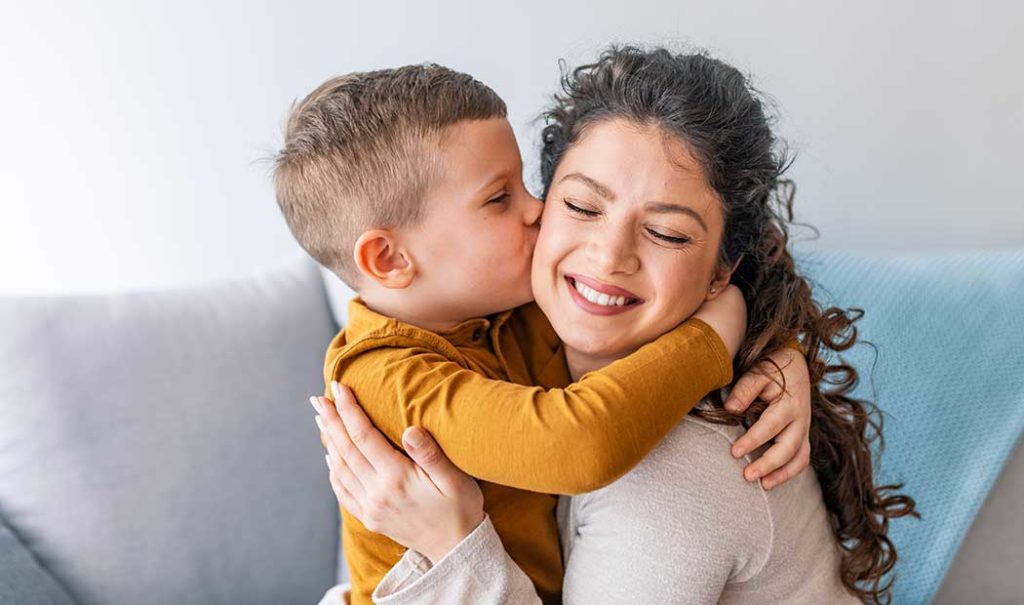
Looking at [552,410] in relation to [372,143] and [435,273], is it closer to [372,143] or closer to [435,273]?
[435,273]

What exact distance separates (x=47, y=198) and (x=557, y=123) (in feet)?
4.78

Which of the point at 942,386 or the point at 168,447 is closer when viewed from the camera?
the point at 942,386

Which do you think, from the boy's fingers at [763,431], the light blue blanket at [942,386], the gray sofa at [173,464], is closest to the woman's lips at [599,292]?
the boy's fingers at [763,431]

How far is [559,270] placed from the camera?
1.31 metres

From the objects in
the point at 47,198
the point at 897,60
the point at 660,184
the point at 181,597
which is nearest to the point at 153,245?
the point at 47,198

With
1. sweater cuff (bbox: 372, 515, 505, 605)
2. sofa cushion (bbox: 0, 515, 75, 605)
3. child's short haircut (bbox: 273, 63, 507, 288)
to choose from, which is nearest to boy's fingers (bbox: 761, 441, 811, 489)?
sweater cuff (bbox: 372, 515, 505, 605)

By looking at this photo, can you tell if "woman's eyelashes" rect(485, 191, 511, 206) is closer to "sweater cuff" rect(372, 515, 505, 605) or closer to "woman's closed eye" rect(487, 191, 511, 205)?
"woman's closed eye" rect(487, 191, 511, 205)

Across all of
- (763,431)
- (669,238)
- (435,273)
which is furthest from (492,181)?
(763,431)

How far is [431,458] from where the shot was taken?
1.21 metres

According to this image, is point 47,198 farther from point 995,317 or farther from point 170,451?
point 995,317

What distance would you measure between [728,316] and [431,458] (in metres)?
0.45

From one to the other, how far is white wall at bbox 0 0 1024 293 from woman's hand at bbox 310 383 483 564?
1106mm

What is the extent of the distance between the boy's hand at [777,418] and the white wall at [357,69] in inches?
35.5

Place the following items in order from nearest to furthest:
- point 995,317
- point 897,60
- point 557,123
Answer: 1. point 557,123
2. point 995,317
3. point 897,60
